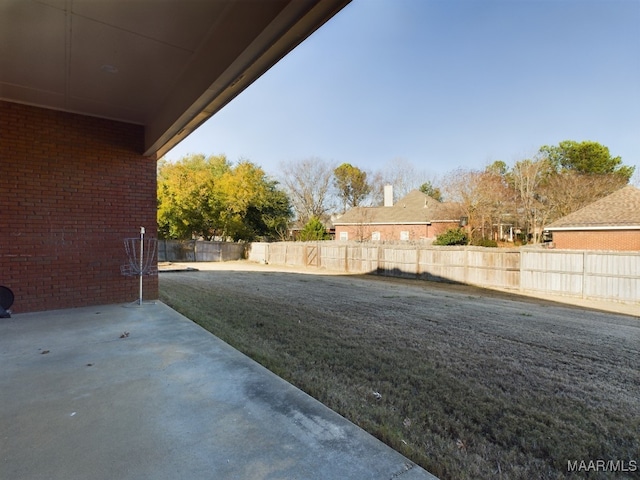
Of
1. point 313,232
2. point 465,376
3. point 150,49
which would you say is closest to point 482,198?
point 313,232

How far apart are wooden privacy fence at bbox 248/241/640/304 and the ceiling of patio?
34.0ft

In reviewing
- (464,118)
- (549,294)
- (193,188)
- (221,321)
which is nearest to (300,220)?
(193,188)

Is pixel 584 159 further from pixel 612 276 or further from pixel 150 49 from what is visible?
pixel 150 49

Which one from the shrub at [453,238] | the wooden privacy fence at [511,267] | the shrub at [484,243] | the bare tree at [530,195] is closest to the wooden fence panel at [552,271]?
the wooden privacy fence at [511,267]

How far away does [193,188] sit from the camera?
20781 millimetres

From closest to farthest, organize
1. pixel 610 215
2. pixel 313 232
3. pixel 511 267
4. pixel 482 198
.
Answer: pixel 511 267 < pixel 610 215 < pixel 482 198 < pixel 313 232

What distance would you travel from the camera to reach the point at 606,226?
1473 centimetres

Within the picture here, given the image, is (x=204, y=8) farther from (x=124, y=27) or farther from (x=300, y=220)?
(x=300, y=220)

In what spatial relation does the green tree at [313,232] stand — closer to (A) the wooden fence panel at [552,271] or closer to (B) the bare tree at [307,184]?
(B) the bare tree at [307,184]

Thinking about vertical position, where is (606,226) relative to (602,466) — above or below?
above

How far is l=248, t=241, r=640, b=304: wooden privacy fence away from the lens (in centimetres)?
880

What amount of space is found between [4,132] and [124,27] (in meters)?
3.28

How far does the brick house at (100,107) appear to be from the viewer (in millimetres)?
2875

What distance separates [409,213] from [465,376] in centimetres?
2364
